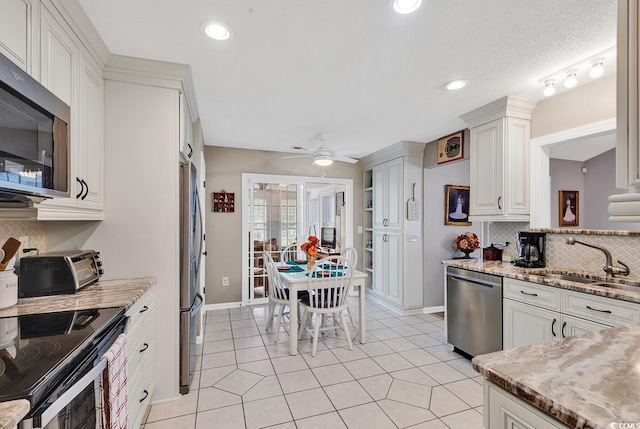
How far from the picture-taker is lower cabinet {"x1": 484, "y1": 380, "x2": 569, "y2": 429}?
0.76m

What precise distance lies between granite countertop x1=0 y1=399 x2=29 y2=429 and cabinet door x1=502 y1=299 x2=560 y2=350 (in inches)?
109

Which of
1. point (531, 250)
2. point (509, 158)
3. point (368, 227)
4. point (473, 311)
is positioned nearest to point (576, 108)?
point (509, 158)

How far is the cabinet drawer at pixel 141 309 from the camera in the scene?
1600 millimetres

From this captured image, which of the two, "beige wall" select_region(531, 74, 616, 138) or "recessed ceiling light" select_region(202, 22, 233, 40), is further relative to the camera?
"beige wall" select_region(531, 74, 616, 138)

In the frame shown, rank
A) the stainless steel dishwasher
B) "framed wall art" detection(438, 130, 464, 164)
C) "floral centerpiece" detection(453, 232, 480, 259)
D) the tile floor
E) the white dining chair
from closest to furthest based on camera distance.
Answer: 1. the tile floor
2. the stainless steel dishwasher
3. the white dining chair
4. "framed wall art" detection(438, 130, 464, 164)
5. "floral centerpiece" detection(453, 232, 480, 259)

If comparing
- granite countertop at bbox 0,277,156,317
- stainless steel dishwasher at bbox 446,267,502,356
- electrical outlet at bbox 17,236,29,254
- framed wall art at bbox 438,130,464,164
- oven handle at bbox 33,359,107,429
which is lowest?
stainless steel dishwasher at bbox 446,267,502,356

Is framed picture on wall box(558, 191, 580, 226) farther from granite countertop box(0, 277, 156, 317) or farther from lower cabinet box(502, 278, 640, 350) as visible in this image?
granite countertop box(0, 277, 156, 317)

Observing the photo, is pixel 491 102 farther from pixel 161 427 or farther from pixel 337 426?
pixel 161 427

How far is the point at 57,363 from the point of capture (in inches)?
35.8

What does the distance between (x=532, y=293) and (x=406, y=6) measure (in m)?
2.17

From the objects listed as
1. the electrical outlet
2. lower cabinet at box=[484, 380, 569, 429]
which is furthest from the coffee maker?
the electrical outlet

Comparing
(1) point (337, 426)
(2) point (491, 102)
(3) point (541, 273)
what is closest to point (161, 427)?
(1) point (337, 426)

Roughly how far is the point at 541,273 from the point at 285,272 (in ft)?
7.87

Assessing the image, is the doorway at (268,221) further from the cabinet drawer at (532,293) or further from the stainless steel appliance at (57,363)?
the stainless steel appliance at (57,363)
